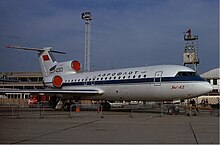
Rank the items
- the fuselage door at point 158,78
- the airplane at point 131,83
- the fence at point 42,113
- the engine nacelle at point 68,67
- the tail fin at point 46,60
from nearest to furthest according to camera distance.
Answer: the fence at point 42,113 < the airplane at point 131,83 < the fuselage door at point 158,78 < the engine nacelle at point 68,67 < the tail fin at point 46,60

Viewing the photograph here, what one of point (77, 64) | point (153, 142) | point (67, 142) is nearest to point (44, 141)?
Answer: point (67, 142)

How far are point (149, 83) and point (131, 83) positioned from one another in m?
1.86

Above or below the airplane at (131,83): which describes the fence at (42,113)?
below

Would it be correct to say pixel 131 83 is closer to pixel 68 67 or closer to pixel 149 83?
pixel 149 83

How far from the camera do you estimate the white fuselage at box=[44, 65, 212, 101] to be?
69.4 feet

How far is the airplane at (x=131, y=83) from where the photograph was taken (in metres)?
21.3

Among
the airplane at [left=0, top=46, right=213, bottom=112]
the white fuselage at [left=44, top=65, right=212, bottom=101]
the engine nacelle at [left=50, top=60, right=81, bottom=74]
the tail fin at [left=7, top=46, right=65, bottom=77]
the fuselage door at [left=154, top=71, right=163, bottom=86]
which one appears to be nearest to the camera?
the white fuselage at [left=44, top=65, right=212, bottom=101]

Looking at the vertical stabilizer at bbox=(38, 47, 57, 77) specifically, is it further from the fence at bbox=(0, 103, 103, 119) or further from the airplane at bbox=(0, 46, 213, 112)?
the fence at bbox=(0, 103, 103, 119)

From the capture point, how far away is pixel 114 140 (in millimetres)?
9297

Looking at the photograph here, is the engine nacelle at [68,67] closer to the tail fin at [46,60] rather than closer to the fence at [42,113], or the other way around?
the tail fin at [46,60]

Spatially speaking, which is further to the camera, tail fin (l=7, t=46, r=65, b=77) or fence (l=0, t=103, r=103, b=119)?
tail fin (l=7, t=46, r=65, b=77)

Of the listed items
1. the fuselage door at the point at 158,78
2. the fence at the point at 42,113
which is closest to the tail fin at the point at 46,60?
the fence at the point at 42,113

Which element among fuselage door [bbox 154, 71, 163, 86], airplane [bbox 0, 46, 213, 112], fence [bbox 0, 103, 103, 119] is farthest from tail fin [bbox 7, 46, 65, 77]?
fuselage door [bbox 154, 71, 163, 86]

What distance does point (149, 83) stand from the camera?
23109 millimetres
